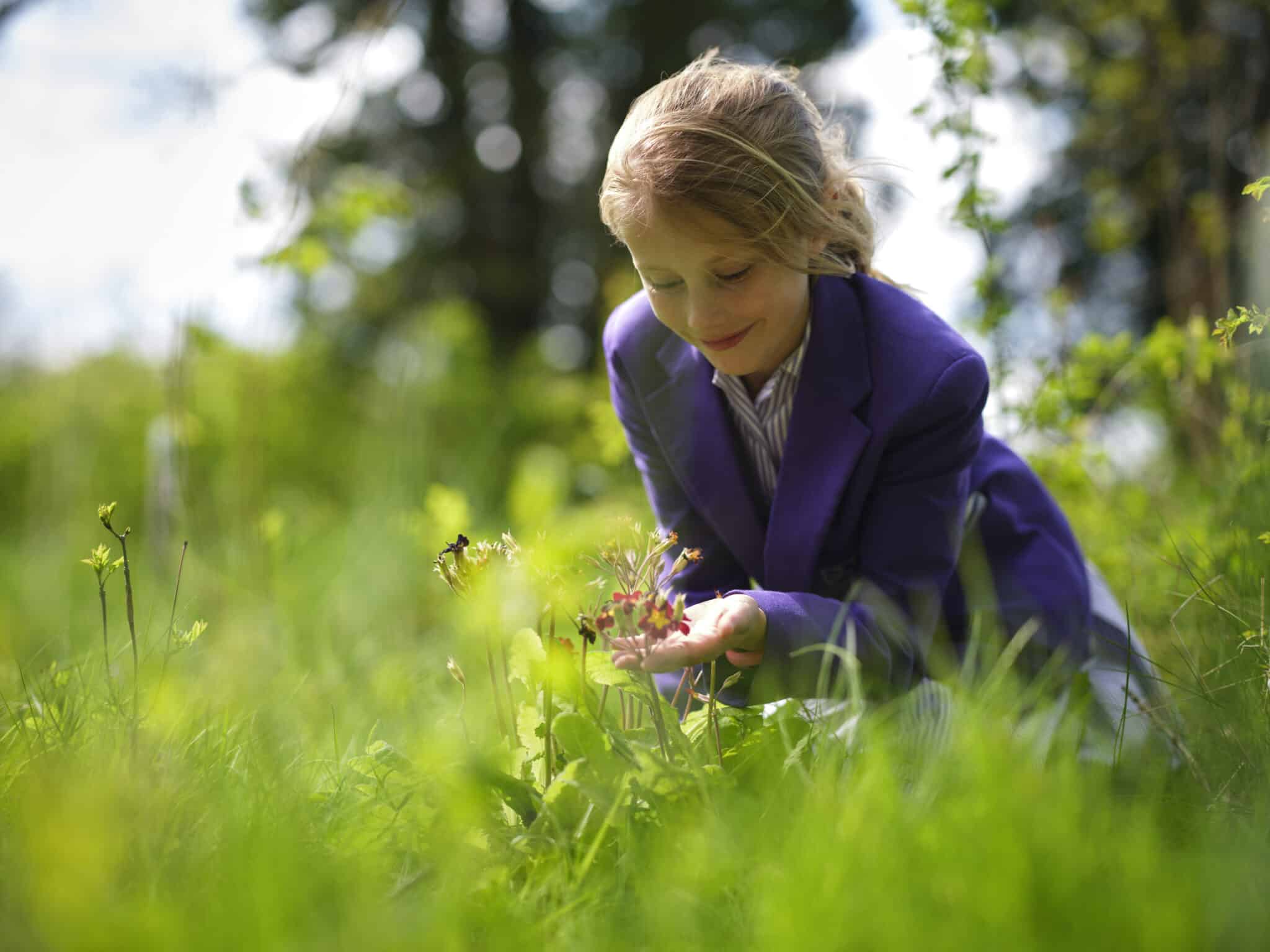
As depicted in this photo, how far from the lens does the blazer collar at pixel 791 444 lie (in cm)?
176

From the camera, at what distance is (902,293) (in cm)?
190

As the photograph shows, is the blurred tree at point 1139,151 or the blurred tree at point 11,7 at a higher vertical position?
the blurred tree at point 11,7

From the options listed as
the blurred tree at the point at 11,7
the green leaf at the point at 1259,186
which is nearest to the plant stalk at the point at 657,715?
the green leaf at the point at 1259,186

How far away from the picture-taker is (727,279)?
5.38 ft

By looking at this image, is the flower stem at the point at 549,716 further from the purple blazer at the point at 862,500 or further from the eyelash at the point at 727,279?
the eyelash at the point at 727,279

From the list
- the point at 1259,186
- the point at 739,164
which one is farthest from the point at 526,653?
the point at 1259,186

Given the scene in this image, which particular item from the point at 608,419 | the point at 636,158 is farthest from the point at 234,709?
the point at 608,419

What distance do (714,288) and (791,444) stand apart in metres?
0.35

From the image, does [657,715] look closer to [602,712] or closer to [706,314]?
[602,712]

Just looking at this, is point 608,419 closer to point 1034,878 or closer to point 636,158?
point 636,158

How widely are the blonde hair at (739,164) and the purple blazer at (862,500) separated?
17cm

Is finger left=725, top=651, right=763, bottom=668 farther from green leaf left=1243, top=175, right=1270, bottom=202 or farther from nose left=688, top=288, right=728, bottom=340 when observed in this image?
green leaf left=1243, top=175, right=1270, bottom=202

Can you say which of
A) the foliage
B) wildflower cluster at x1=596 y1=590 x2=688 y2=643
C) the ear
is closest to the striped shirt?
the ear

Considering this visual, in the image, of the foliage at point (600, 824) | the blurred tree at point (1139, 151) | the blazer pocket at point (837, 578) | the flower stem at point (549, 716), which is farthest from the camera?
the blurred tree at point (1139, 151)
